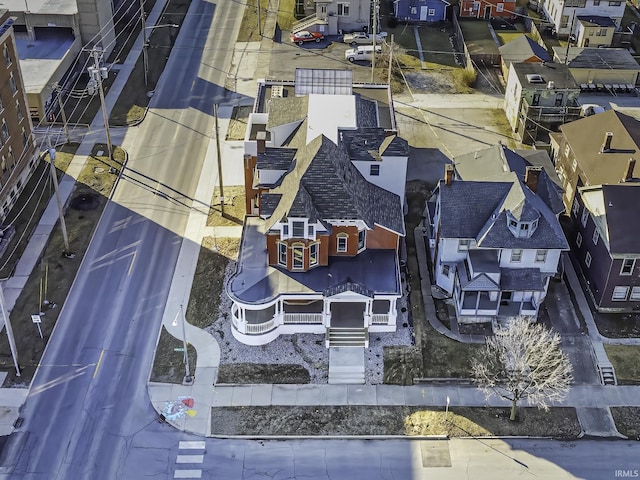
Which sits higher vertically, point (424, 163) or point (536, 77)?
point (536, 77)

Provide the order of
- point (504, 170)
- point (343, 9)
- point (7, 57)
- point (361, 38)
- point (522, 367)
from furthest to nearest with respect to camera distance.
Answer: point (343, 9), point (361, 38), point (7, 57), point (504, 170), point (522, 367)

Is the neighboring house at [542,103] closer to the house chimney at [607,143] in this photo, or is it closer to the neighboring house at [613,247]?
the house chimney at [607,143]

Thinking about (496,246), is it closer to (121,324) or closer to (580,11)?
(121,324)

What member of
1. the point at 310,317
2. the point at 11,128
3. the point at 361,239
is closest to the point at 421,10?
the point at 361,239

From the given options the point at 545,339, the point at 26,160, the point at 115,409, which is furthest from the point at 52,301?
the point at 545,339

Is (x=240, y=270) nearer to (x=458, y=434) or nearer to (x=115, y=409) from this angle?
(x=115, y=409)

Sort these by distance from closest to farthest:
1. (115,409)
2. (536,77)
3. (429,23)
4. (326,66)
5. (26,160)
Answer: (115,409)
(26,160)
(536,77)
(326,66)
(429,23)

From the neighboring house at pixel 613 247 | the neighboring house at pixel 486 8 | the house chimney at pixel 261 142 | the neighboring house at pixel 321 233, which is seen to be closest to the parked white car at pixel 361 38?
the neighboring house at pixel 486 8
